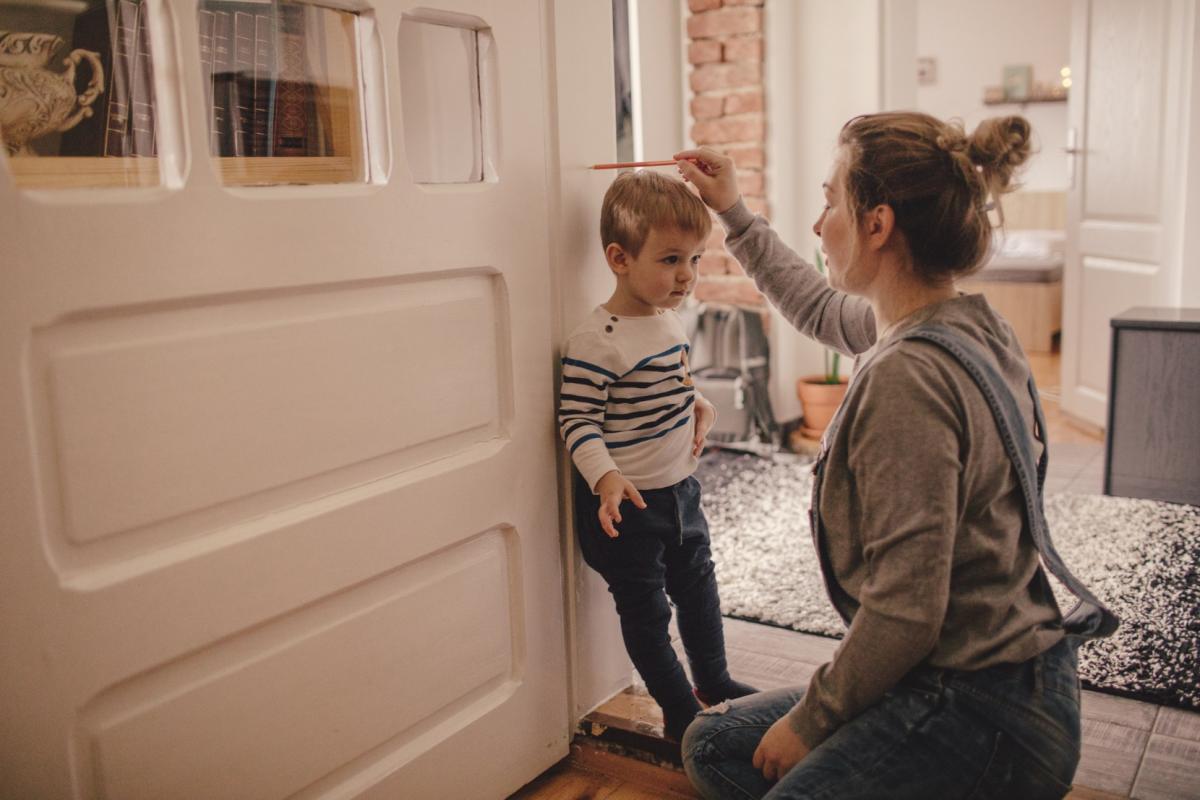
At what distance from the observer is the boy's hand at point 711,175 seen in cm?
156

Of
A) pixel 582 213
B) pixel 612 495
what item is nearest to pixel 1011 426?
pixel 612 495

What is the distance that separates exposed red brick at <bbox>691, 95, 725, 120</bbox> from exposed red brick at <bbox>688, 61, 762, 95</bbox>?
30 mm

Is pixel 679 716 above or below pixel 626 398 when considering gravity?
below

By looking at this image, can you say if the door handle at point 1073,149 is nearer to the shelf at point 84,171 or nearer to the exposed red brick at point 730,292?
the exposed red brick at point 730,292

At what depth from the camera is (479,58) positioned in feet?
4.73

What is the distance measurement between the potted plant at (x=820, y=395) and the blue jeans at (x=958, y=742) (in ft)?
8.82

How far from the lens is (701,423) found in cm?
170

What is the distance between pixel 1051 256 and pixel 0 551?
6.42m

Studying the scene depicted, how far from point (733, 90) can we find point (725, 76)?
0.19 feet

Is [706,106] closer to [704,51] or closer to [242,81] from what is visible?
[704,51]

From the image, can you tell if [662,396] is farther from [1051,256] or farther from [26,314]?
[1051,256]

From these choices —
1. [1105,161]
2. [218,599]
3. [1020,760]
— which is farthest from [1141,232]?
[218,599]

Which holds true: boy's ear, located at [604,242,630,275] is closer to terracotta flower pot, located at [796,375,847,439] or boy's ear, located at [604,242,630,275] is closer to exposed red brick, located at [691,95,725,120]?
terracotta flower pot, located at [796,375,847,439]

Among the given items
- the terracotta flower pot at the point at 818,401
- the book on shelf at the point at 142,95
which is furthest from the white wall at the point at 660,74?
the book on shelf at the point at 142,95
